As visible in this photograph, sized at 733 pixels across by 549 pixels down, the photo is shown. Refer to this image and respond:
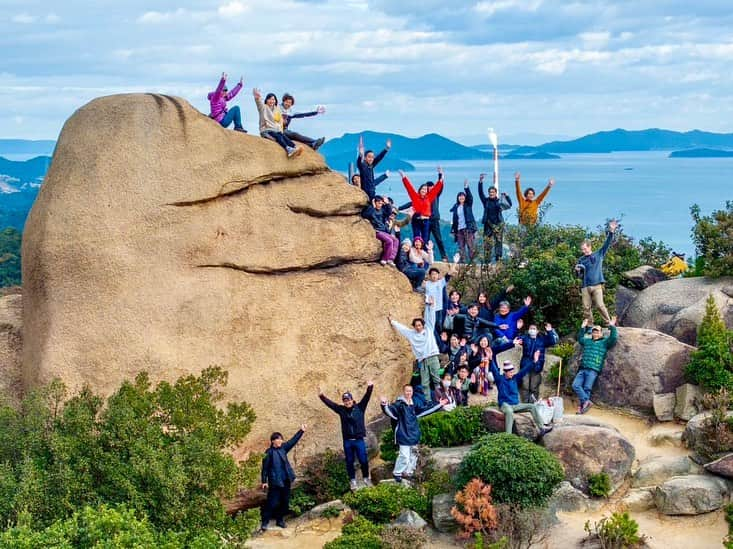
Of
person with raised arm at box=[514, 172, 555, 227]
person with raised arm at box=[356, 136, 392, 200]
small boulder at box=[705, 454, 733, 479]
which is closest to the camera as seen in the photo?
small boulder at box=[705, 454, 733, 479]

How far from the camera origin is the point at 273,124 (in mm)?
18688

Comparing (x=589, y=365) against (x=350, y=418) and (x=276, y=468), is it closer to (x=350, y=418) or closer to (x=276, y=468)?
(x=350, y=418)

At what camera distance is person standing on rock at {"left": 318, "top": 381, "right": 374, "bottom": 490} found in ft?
52.1

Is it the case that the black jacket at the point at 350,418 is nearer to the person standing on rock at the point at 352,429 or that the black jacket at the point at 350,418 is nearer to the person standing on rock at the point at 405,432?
the person standing on rock at the point at 352,429

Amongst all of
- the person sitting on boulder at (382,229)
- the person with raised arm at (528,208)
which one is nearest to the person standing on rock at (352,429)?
the person sitting on boulder at (382,229)

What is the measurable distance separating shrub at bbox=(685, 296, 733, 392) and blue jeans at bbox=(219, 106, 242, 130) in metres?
10.7

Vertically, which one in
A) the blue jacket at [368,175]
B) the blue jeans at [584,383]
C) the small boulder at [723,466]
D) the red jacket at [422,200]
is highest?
the blue jacket at [368,175]

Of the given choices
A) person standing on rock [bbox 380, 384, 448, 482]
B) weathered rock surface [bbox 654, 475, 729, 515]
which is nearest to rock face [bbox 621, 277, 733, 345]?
weathered rock surface [bbox 654, 475, 729, 515]

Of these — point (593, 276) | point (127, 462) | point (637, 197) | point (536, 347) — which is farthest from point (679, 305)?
point (637, 197)

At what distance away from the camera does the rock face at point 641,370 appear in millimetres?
18453

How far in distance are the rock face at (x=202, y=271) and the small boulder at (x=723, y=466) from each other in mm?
6499

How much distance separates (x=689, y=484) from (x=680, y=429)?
8.03 ft

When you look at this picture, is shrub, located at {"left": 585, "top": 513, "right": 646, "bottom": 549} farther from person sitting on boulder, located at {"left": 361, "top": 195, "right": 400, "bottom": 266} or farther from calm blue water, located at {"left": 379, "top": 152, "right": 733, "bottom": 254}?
calm blue water, located at {"left": 379, "top": 152, "right": 733, "bottom": 254}

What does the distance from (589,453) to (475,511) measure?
2.72 metres
